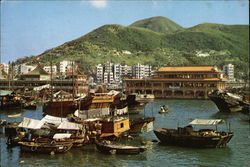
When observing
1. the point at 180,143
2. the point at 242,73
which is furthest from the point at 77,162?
the point at 242,73

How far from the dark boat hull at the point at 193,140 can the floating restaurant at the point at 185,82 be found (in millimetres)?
64790

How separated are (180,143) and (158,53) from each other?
172196 mm

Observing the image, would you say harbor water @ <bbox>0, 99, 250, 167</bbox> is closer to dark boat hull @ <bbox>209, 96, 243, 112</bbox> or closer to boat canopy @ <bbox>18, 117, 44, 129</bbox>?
boat canopy @ <bbox>18, 117, 44, 129</bbox>

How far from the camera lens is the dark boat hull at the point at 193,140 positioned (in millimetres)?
27750

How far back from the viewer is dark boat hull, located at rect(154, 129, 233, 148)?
27.8 m

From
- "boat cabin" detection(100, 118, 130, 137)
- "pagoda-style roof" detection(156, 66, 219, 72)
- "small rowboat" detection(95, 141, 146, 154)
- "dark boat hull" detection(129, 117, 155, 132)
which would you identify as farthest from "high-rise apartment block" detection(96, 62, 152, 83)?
"small rowboat" detection(95, 141, 146, 154)

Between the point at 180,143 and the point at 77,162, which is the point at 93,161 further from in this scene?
the point at 180,143

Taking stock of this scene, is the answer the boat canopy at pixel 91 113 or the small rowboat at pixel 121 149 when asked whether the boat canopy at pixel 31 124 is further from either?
the boat canopy at pixel 91 113

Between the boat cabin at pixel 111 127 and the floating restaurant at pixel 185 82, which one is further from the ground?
the floating restaurant at pixel 185 82

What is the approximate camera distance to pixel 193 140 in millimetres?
28188

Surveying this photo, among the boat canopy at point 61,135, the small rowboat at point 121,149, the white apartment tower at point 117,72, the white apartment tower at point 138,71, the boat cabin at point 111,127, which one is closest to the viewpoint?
the small rowboat at point 121,149

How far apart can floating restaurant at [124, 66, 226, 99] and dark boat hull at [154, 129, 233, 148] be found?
64790mm

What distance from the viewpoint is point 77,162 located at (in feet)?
78.5

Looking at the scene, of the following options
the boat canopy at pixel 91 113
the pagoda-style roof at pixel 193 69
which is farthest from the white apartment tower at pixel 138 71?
the boat canopy at pixel 91 113
